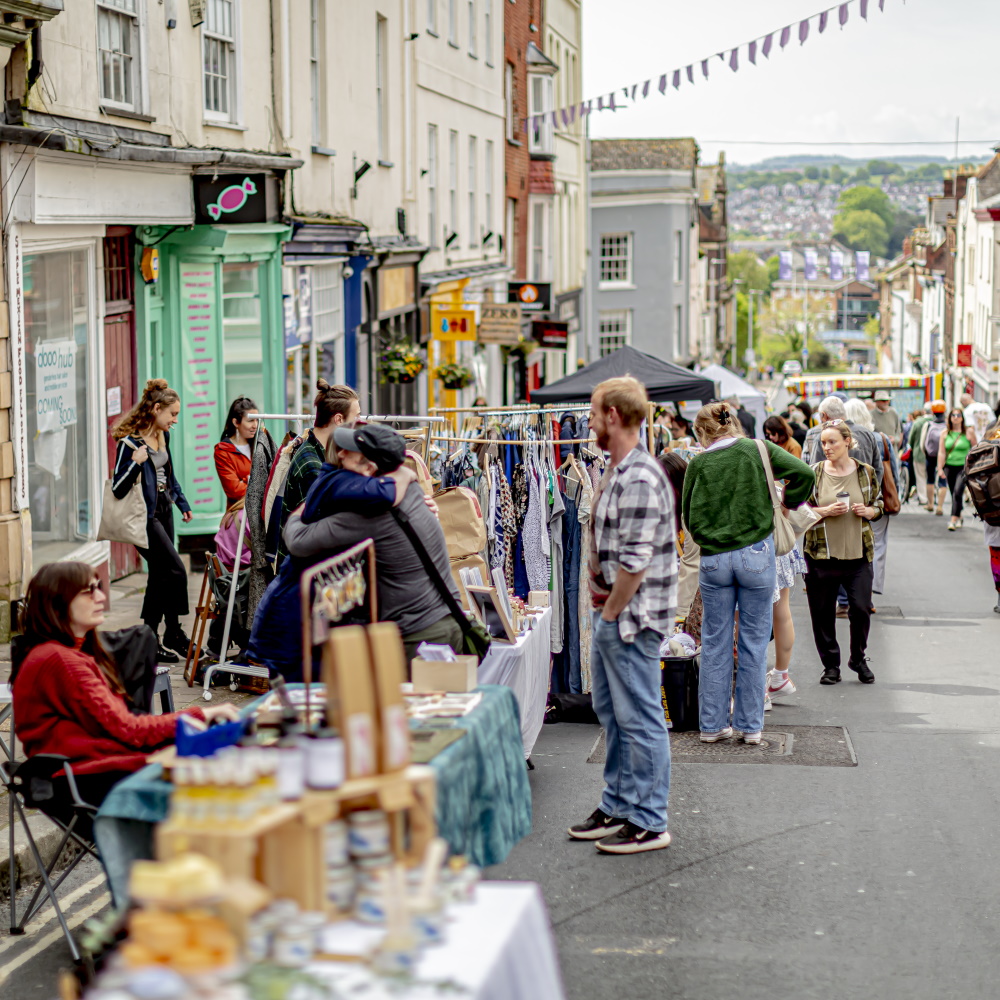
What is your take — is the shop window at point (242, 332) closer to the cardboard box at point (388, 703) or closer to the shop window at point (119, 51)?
the shop window at point (119, 51)

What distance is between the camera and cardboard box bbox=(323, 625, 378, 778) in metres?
3.40

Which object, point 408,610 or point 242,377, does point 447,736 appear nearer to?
point 408,610

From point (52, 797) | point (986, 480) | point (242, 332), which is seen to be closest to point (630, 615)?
point (52, 797)

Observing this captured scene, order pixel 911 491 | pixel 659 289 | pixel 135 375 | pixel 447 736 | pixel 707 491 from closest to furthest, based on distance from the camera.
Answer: pixel 447 736 < pixel 707 491 < pixel 135 375 < pixel 911 491 < pixel 659 289

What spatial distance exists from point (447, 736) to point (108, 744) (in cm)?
148

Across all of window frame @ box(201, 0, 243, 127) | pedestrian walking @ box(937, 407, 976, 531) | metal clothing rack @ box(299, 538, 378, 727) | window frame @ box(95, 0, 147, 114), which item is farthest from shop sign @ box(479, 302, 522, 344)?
metal clothing rack @ box(299, 538, 378, 727)

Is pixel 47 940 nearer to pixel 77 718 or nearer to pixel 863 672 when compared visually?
pixel 77 718

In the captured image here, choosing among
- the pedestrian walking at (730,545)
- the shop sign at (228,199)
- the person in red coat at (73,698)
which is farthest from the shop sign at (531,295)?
the person in red coat at (73,698)

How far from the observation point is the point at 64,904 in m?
6.00

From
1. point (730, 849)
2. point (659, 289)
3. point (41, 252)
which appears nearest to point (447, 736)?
point (730, 849)

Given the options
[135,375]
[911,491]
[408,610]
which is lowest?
[911,491]

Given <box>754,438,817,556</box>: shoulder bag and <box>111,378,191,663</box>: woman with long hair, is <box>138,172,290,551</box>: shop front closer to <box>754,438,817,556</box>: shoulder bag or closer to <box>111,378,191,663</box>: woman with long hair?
<box>111,378,191,663</box>: woman with long hair

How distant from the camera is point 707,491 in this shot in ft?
26.0

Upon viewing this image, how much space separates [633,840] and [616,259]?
4968cm
